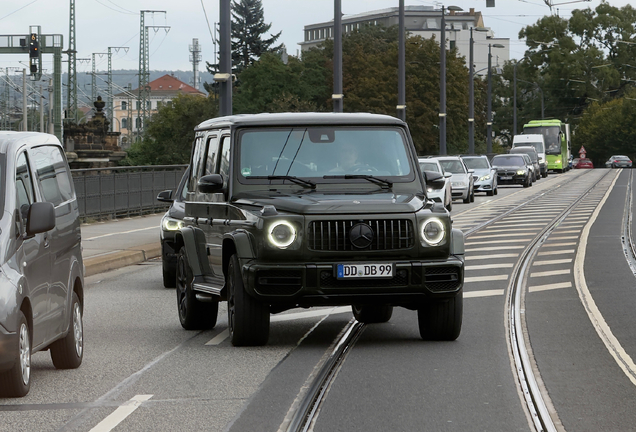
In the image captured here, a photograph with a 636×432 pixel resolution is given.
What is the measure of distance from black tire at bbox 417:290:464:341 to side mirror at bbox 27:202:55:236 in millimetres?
3212

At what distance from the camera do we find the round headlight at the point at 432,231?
29.6 feet

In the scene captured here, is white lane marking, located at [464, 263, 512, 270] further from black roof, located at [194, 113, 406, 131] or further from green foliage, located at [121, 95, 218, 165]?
green foliage, located at [121, 95, 218, 165]

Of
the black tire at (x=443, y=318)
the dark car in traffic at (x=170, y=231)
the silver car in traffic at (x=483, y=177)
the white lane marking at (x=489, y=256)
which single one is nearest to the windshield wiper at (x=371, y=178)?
A: the black tire at (x=443, y=318)

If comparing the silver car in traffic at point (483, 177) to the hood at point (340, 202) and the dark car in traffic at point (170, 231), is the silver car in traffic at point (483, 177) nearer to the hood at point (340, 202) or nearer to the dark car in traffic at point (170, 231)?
the dark car in traffic at point (170, 231)

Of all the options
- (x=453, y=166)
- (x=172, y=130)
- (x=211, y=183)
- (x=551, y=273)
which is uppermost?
(x=172, y=130)

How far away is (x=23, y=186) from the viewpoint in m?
7.92

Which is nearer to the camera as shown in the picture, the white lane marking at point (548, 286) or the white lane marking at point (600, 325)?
the white lane marking at point (600, 325)

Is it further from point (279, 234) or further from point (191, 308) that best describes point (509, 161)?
point (279, 234)

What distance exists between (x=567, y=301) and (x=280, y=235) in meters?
4.38

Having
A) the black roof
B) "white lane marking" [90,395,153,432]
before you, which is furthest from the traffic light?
"white lane marking" [90,395,153,432]

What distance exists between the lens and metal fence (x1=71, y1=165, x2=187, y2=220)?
27.6 meters

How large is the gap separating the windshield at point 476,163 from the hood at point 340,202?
35.7 metres

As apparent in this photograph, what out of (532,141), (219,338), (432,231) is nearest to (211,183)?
(219,338)

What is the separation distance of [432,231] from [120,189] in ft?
70.3
